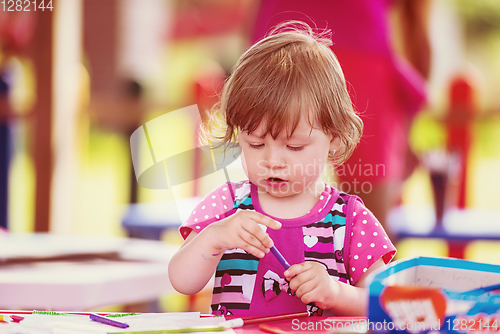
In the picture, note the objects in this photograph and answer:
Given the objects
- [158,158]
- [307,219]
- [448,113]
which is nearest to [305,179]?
[307,219]

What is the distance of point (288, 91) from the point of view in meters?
0.73

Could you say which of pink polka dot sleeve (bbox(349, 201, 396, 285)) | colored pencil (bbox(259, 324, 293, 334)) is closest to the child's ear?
pink polka dot sleeve (bbox(349, 201, 396, 285))

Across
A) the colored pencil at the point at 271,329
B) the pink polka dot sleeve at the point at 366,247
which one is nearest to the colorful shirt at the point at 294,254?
the pink polka dot sleeve at the point at 366,247

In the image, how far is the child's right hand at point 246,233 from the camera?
0.64 m

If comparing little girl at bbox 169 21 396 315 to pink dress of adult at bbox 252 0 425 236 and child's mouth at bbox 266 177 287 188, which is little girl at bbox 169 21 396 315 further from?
pink dress of adult at bbox 252 0 425 236

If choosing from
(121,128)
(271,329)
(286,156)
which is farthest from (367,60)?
(121,128)

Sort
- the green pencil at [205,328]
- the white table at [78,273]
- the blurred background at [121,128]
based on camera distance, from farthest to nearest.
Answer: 1. the blurred background at [121,128]
2. the white table at [78,273]
3. the green pencil at [205,328]

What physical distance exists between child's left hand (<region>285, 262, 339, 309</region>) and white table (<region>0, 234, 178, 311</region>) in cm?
40

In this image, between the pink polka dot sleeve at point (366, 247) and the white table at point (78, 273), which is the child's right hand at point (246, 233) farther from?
the white table at point (78, 273)

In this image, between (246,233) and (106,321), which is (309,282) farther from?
(106,321)

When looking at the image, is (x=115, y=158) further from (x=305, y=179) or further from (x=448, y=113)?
(x=305, y=179)

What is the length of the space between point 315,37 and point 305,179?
0.23 meters

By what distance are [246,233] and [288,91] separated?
0.68ft

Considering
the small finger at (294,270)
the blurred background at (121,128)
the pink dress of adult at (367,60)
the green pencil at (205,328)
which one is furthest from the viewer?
the blurred background at (121,128)
